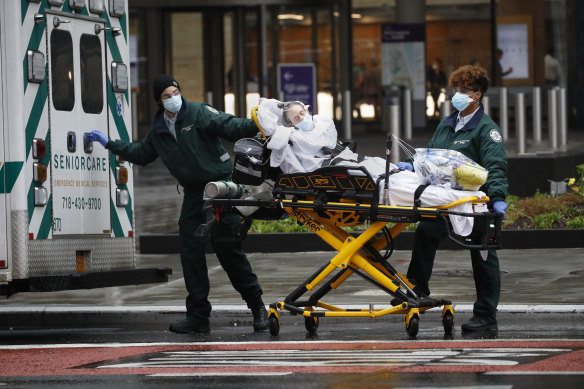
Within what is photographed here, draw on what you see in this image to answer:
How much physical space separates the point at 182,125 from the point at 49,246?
4.51 ft

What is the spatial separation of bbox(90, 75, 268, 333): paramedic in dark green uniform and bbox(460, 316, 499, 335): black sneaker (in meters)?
1.52

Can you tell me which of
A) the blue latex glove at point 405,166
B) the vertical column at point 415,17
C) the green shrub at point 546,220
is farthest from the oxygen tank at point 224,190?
the vertical column at point 415,17

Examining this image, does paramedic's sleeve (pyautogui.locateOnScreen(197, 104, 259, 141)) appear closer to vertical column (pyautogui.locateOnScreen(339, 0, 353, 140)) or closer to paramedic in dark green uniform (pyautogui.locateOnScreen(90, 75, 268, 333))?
paramedic in dark green uniform (pyautogui.locateOnScreen(90, 75, 268, 333))

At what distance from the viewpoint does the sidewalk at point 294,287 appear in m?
10.6

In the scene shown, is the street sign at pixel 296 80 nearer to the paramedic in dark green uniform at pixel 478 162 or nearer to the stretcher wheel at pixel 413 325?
the paramedic in dark green uniform at pixel 478 162

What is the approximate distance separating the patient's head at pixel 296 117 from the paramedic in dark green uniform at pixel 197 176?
65 cm

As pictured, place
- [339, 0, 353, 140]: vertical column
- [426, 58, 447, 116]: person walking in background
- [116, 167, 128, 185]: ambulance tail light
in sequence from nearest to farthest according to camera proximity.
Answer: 1. [116, 167, 128, 185]: ambulance tail light
2. [426, 58, 447, 116]: person walking in background
3. [339, 0, 353, 140]: vertical column

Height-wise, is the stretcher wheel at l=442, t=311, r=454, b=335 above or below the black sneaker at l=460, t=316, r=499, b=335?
above

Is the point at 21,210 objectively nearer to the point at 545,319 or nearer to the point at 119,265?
the point at 119,265

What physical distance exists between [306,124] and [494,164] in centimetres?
133

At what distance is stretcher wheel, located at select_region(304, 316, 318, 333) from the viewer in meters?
9.50

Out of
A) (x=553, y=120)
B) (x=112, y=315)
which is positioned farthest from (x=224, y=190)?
(x=553, y=120)

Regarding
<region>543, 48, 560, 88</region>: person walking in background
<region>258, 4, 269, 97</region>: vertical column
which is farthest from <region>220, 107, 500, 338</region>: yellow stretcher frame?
<region>543, 48, 560, 88</region>: person walking in background

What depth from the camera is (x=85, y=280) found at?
1011 centimetres
